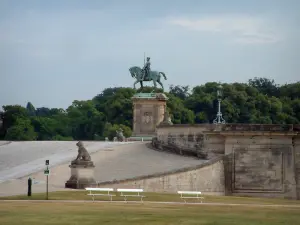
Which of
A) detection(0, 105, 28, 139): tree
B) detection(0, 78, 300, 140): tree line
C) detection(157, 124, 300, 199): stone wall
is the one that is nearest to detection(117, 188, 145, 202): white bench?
detection(157, 124, 300, 199): stone wall

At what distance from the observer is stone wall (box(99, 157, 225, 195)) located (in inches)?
1817

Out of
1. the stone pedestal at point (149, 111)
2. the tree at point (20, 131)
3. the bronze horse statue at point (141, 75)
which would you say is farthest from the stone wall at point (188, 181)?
the tree at point (20, 131)

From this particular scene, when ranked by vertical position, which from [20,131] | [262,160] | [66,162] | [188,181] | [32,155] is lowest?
[188,181]

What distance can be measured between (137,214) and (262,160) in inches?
949

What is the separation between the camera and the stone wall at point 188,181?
46.2 meters

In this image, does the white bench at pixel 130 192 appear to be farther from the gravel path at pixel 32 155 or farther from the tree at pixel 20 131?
the tree at pixel 20 131

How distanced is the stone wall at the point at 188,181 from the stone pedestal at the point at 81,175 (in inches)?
30.9

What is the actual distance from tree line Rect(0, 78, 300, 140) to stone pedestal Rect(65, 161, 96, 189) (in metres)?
48.2

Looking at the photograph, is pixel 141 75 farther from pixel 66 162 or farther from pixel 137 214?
pixel 137 214

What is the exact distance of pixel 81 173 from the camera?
43.7 metres

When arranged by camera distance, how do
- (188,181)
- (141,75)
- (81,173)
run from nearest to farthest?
(81,173) → (188,181) → (141,75)

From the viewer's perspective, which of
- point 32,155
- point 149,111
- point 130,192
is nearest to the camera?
point 130,192

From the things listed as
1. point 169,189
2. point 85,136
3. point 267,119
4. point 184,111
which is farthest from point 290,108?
point 169,189

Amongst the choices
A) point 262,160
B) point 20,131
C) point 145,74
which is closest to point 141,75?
point 145,74
